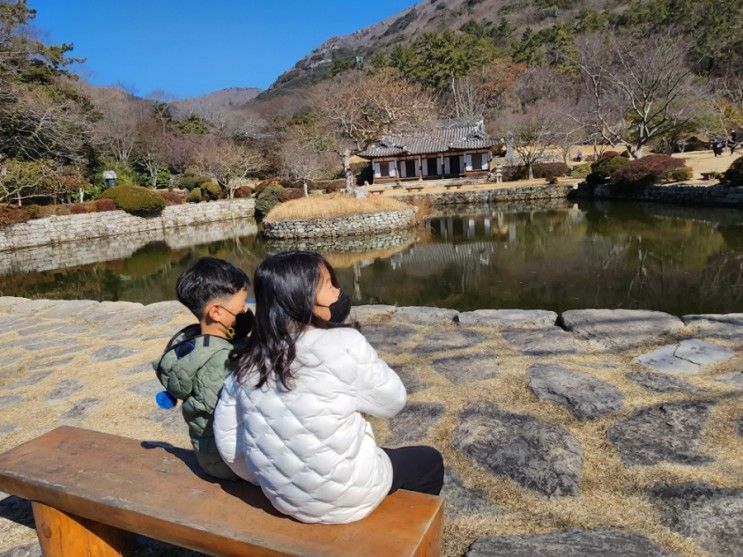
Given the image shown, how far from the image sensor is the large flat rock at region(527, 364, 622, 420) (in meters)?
2.40

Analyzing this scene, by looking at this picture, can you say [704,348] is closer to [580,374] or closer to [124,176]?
[580,374]

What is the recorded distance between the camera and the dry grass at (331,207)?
15977mm

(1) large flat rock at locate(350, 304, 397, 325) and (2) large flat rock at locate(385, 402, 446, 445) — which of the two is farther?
(1) large flat rock at locate(350, 304, 397, 325)

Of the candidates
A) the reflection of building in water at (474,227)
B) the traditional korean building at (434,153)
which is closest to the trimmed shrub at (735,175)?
the reflection of building in water at (474,227)

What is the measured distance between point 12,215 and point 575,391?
63.6 ft

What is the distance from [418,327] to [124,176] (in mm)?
26101

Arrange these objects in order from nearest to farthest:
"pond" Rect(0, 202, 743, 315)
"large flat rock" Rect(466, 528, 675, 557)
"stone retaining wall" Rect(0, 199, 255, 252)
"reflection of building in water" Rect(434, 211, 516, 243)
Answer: "large flat rock" Rect(466, 528, 675, 557) → "pond" Rect(0, 202, 743, 315) → "reflection of building in water" Rect(434, 211, 516, 243) → "stone retaining wall" Rect(0, 199, 255, 252)

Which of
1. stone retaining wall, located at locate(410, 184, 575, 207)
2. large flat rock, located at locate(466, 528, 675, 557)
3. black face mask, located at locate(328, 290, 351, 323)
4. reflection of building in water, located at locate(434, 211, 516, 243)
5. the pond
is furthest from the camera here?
stone retaining wall, located at locate(410, 184, 575, 207)

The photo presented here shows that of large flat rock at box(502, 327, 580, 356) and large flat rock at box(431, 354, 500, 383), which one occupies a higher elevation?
large flat rock at box(502, 327, 580, 356)

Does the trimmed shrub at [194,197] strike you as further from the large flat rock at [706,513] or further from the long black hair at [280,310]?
the large flat rock at [706,513]

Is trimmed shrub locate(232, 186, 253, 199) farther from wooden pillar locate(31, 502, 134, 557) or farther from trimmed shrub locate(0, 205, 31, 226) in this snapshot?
Answer: wooden pillar locate(31, 502, 134, 557)

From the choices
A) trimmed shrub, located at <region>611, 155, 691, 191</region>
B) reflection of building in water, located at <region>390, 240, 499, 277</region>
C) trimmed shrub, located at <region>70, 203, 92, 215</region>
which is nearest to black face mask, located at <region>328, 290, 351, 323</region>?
reflection of building in water, located at <region>390, 240, 499, 277</region>

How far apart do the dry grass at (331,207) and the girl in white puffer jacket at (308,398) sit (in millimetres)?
14784

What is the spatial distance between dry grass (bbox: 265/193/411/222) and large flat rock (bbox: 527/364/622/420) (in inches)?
Result: 526
